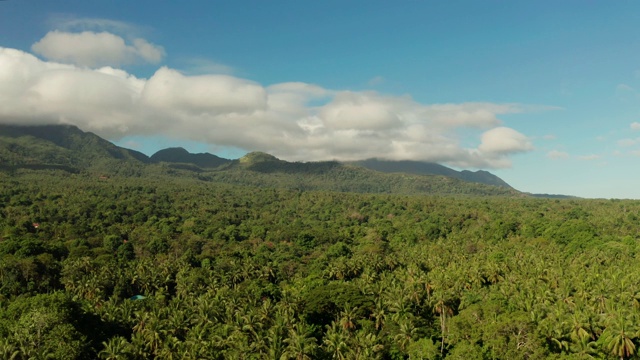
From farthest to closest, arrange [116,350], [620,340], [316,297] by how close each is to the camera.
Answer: [316,297]
[620,340]
[116,350]

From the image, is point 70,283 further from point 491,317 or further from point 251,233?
point 251,233

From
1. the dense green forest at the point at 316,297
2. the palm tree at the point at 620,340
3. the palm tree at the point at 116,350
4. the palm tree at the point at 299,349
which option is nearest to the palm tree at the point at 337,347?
the dense green forest at the point at 316,297

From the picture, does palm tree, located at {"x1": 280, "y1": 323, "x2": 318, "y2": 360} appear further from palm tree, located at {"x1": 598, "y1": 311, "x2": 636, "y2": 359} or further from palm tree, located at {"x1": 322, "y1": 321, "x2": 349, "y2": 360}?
palm tree, located at {"x1": 598, "y1": 311, "x2": 636, "y2": 359}

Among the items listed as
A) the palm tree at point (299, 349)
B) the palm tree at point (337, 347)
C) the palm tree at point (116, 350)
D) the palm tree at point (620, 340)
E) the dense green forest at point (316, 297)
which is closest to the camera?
the palm tree at point (116, 350)

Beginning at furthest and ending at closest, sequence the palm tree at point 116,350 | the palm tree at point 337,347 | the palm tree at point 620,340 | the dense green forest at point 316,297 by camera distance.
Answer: the palm tree at point 337,347 < the dense green forest at point 316,297 < the palm tree at point 620,340 < the palm tree at point 116,350

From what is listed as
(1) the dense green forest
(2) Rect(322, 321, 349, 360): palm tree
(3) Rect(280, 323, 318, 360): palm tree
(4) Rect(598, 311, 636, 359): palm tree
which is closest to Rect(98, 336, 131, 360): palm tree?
(1) the dense green forest

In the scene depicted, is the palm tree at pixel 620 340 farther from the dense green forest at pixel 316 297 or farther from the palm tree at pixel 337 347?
the palm tree at pixel 337 347

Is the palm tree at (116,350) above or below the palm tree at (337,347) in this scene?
below

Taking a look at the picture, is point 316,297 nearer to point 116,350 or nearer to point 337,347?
point 337,347

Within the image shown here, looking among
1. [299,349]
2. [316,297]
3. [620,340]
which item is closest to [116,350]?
[299,349]
